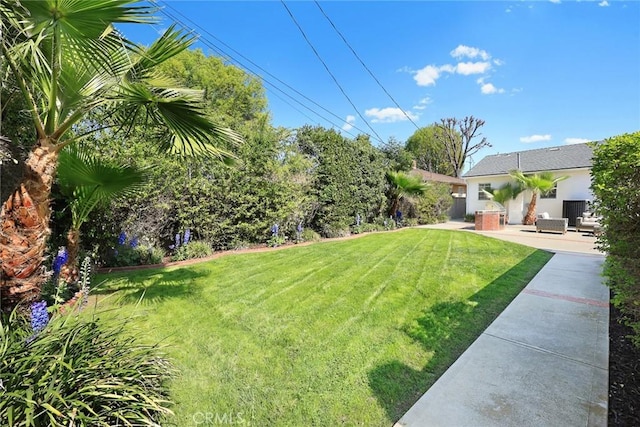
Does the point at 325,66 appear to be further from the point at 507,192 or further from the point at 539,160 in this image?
the point at 539,160

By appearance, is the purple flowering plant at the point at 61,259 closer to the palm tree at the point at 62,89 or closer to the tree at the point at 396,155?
the palm tree at the point at 62,89

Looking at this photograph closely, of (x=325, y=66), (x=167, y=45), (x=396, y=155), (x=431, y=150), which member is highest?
(x=431, y=150)

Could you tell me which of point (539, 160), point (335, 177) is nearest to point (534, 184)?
point (539, 160)

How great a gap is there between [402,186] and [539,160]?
40.1 feet

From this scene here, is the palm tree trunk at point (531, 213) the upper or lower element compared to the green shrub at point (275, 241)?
upper

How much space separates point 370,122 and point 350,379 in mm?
18138

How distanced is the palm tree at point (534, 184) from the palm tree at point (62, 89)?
19526 mm

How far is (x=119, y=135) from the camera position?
5738mm

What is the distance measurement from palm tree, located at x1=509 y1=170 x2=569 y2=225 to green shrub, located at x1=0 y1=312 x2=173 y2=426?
20891 millimetres

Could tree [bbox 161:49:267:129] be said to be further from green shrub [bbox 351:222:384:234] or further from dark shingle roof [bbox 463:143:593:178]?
dark shingle roof [bbox 463:143:593:178]

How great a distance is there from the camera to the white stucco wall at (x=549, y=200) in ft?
54.7

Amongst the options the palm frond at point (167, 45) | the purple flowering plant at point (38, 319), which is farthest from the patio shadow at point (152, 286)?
the palm frond at point (167, 45)

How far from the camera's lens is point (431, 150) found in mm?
40938

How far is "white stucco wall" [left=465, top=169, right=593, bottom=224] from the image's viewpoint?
16.7m
